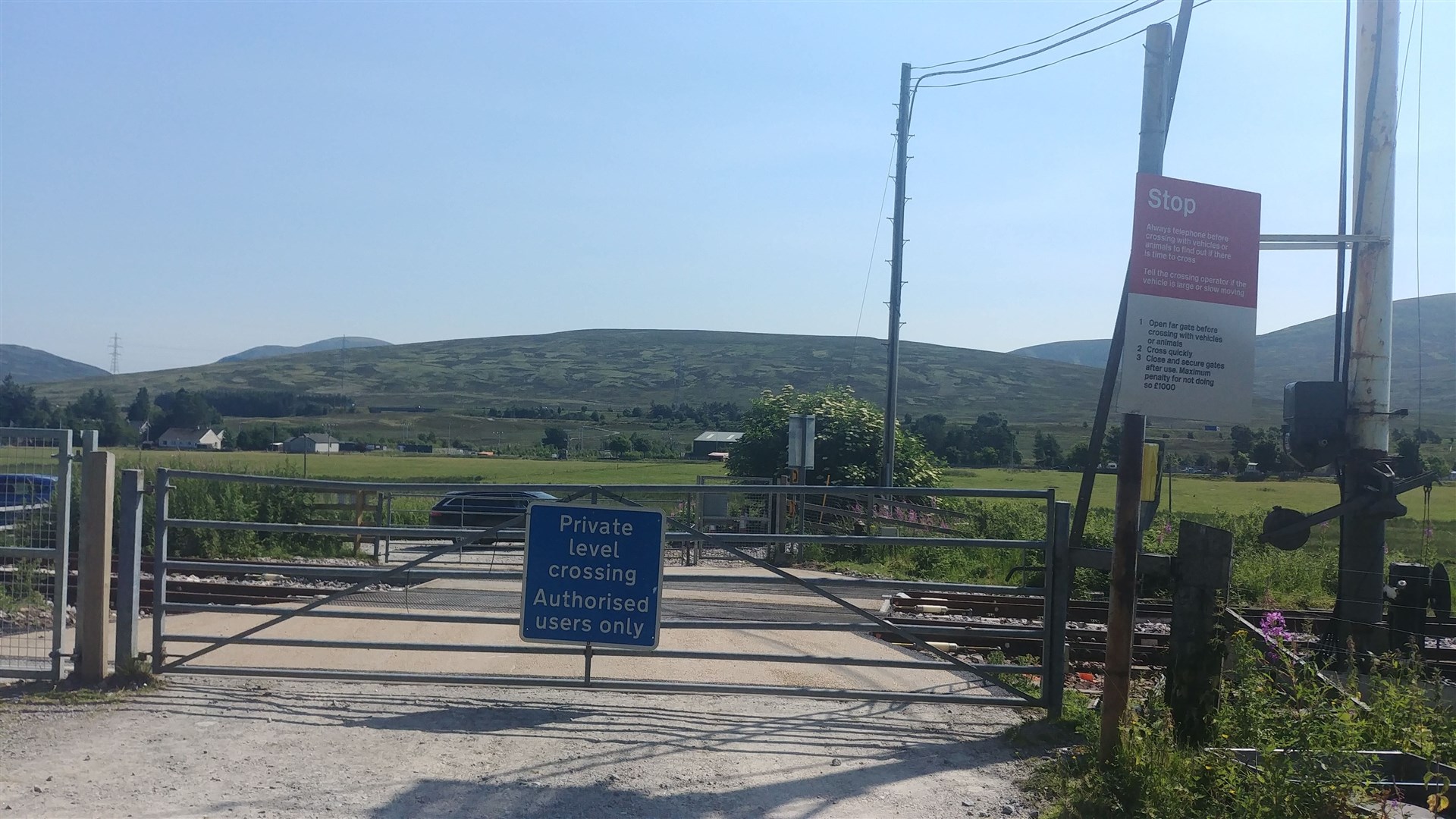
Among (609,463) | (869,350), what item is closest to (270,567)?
(609,463)

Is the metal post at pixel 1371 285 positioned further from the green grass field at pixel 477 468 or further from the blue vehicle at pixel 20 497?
the green grass field at pixel 477 468

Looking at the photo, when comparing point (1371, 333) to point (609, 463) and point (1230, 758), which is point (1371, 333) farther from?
point (609, 463)

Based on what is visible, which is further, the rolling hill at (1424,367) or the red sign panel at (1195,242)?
the rolling hill at (1424,367)

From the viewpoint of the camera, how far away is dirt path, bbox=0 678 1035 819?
18.3ft

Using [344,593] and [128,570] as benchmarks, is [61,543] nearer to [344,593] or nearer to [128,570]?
[128,570]

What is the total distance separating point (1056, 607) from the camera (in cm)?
729

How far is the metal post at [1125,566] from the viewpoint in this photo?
620 cm

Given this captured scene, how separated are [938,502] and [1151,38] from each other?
21.8 meters

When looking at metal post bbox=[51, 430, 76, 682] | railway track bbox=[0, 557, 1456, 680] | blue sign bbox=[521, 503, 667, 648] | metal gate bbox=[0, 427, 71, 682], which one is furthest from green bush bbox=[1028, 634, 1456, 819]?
metal gate bbox=[0, 427, 71, 682]

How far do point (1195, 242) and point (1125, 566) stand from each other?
2100 mm

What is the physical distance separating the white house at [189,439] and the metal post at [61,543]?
58937 mm

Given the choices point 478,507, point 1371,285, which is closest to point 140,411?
point 478,507

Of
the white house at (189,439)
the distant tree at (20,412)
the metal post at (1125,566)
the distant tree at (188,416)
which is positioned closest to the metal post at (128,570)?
the metal post at (1125,566)

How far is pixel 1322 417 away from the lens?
8.66m
